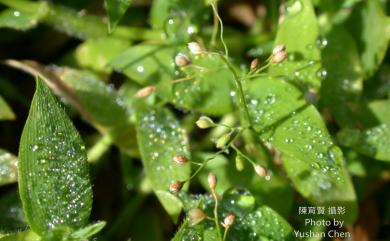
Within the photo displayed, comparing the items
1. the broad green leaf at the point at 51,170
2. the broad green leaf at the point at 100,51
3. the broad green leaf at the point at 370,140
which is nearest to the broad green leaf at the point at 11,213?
the broad green leaf at the point at 51,170

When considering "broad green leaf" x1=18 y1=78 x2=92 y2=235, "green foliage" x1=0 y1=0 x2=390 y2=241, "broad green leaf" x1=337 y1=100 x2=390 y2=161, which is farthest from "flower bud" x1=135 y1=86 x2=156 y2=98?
"broad green leaf" x1=337 y1=100 x2=390 y2=161

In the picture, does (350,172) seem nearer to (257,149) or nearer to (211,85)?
(257,149)

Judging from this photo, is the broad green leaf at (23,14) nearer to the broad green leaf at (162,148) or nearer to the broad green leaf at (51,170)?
the broad green leaf at (162,148)

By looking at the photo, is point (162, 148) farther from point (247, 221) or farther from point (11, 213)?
point (11, 213)

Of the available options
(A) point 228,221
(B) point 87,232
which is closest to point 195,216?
(A) point 228,221

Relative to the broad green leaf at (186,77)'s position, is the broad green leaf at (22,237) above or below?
below
